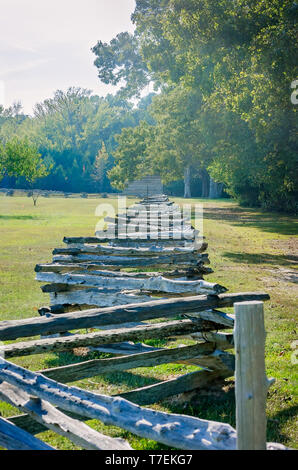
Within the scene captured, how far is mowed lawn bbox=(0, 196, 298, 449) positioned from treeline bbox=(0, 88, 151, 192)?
4146 cm

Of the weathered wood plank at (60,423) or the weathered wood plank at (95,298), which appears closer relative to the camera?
the weathered wood plank at (60,423)

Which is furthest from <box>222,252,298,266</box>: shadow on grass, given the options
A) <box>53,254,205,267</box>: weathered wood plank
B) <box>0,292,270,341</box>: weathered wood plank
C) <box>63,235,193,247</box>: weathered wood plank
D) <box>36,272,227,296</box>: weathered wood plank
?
<box>0,292,270,341</box>: weathered wood plank

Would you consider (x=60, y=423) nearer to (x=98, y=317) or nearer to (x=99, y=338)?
(x=98, y=317)

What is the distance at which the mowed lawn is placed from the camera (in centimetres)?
438

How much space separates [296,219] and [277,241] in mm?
10466

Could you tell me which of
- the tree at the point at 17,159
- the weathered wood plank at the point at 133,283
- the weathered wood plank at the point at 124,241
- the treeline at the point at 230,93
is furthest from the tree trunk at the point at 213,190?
the weathered wood plank at the point at 133,283

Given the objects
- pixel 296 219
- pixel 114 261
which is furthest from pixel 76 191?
pixel 114 261

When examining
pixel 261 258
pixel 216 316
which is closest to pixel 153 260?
pixel 216 316

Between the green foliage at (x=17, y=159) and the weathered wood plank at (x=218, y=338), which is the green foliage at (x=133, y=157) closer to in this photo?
the green foliage at (x=17, y=159)

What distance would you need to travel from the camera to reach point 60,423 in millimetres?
2930

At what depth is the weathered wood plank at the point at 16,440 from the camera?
2781 millimetres

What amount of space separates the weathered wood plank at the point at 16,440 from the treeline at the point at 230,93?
45.1 feet

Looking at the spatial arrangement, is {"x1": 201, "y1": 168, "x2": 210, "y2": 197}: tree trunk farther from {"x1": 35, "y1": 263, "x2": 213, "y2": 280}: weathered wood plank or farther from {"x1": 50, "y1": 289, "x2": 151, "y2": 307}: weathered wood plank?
{"x1": 50, "y1": 289, "x2": 151, "y2": 307}: weathered wood plank
